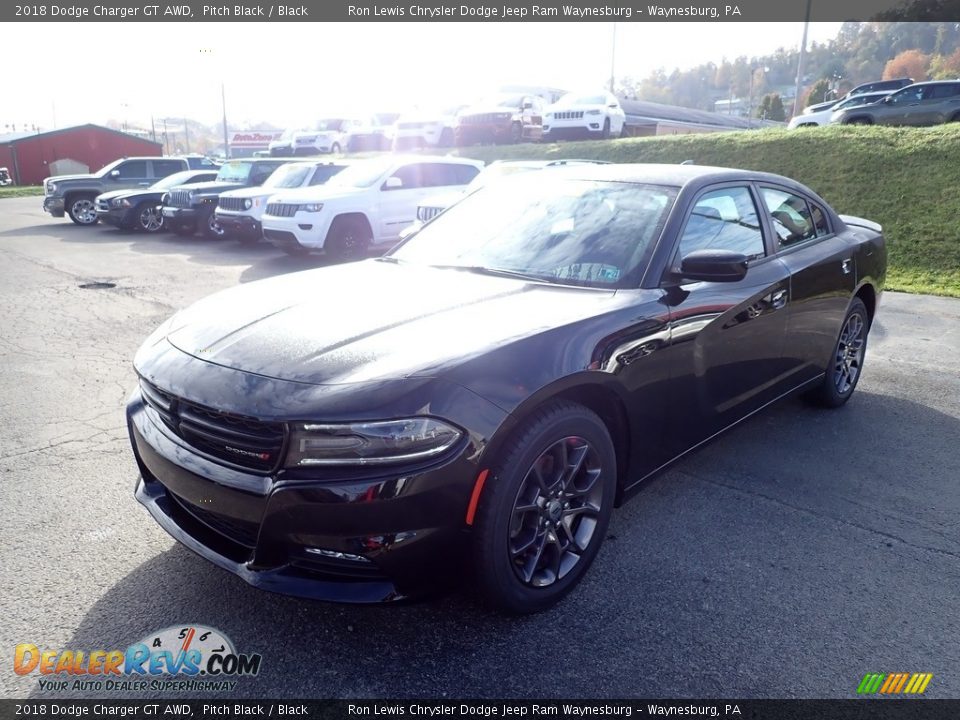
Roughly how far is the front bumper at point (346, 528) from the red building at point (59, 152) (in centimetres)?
5427

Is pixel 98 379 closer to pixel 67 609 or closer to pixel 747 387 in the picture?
pixel 67 609

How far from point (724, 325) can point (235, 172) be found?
15554 millimetres

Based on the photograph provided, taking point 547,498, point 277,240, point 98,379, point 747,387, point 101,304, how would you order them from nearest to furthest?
point 547,498, point 747,387, point 98,379, point 101,304, point 277,240

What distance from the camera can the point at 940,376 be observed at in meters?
5.83

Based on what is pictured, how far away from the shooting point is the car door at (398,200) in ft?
39.6

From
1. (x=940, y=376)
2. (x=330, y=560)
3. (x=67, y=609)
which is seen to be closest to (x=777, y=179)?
(x=940, y=376)

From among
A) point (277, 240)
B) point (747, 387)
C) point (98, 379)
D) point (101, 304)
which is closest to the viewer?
point (747, 387)

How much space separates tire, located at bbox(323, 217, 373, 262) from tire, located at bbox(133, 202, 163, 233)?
24.2 feet

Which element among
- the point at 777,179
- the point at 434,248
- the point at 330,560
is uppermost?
the point at 777,179

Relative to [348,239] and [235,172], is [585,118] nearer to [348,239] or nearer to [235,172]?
[235,172]

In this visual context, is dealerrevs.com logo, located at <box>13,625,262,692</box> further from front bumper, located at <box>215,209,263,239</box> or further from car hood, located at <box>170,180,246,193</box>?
car hood, located at <box>170,180,246,193</box>

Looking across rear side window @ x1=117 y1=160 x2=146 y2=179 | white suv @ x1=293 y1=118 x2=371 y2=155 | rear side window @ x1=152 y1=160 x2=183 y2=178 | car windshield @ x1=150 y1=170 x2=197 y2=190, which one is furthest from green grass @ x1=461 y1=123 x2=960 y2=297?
white suv @ x1=293 y1=118 x2=371 y2=155

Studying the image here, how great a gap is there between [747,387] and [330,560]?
2.52 m

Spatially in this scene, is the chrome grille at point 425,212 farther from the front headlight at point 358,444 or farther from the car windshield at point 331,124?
the car windshield at point 331,124
